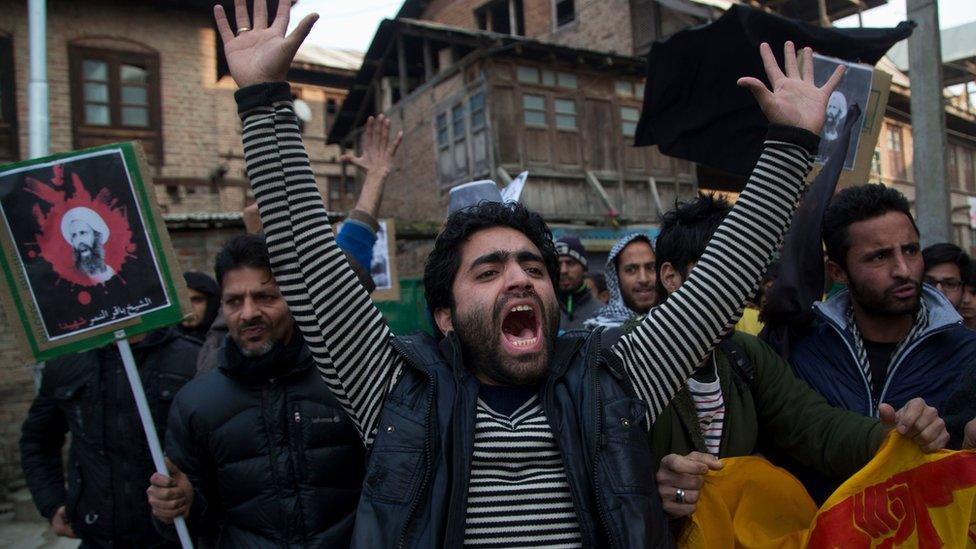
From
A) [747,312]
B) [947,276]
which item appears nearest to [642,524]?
[747,312]

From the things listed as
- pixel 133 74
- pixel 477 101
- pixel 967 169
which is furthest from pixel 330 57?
pixel 967 169

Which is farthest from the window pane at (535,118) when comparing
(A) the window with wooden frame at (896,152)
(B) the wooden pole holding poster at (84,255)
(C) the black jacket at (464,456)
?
(C) the black jacket at (464,456)

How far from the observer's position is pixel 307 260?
1.75m

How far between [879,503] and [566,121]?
633 inches

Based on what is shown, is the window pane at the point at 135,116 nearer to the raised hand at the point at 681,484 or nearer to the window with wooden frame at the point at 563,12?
the window with wooden frame at the point at 563,12

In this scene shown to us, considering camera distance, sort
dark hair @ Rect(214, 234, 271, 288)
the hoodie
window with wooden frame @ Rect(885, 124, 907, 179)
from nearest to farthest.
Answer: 1. dark hair @ Rect(214, 234, 271, 288)
2. the hoodie
3. window with wooden frame @ Rect(885, 124, 907, 179)

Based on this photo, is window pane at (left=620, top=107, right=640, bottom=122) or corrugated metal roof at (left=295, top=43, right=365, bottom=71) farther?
corrugated metal roof at (left=295, top=43, right=365, bottom=71)

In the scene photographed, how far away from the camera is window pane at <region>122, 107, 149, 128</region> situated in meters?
14.9

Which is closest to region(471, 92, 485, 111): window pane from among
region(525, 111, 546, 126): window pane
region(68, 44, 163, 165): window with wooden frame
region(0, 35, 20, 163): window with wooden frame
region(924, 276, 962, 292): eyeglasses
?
region(525, 111, 546, 126): window pane

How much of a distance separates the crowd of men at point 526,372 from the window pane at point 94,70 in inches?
556

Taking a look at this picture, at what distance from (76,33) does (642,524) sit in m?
16.3

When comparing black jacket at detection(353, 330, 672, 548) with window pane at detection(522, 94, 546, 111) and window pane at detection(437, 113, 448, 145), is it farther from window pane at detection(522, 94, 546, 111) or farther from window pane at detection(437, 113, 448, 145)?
window pane at detection(437, 113, 448, 145)

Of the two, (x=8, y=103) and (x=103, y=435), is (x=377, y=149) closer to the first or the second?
(x=103, y=435)

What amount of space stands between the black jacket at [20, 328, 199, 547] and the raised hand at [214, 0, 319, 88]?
213cm
